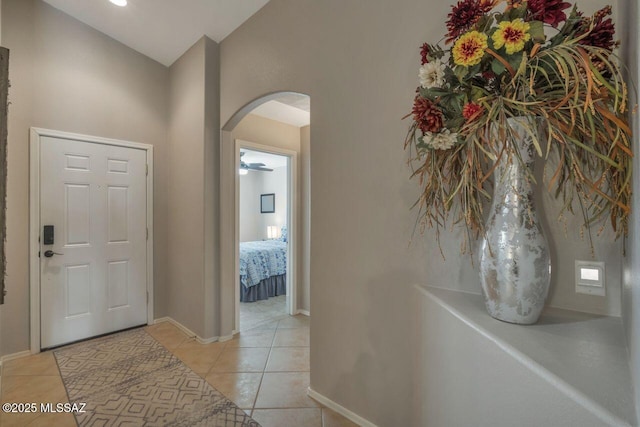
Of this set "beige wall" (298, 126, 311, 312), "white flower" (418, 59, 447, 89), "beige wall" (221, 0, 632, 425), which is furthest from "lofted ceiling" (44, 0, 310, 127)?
"white flower" (418, 59, 447, 89)

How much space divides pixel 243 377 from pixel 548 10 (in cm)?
275

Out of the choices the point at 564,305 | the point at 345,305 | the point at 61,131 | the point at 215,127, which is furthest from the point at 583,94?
the point at 61,131

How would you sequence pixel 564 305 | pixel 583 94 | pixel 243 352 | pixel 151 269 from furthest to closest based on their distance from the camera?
pixel 151 269, pixel 243 352, pixel 564 305, pixel 583 94

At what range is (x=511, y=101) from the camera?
0.84 metres

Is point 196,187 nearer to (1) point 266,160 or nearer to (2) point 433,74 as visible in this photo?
(2) point 433,74

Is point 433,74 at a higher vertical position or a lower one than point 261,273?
higher

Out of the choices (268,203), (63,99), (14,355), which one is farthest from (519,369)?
(268,203)

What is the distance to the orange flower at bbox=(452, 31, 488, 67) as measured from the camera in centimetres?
89

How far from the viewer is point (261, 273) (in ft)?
14.9


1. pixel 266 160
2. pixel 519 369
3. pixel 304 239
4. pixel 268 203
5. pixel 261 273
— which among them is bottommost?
pixel 261 273

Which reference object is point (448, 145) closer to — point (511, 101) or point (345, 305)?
point (511, 101)

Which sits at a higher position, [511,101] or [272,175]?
[272,175]

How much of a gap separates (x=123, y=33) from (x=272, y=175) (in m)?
4.86

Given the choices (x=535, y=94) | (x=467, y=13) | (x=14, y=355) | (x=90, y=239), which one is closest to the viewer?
(x=535, y=94)
